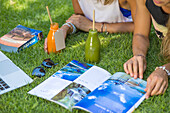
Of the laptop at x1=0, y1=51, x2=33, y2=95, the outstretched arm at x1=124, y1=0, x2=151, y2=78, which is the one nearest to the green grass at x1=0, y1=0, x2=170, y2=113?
the laptop at x1=0, y1=51, x2=33, y2=95

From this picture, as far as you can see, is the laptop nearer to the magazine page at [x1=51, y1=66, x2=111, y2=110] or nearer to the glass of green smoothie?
the magazine page at [x1=51, y1=66, x2=111, y2=110]

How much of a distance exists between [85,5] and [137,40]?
784 millimetres

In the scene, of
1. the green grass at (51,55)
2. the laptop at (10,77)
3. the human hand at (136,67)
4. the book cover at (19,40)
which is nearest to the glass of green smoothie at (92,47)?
the green grass at (51,55)

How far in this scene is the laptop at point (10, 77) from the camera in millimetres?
1470

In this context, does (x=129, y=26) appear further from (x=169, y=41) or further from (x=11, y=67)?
(x=11, y=67)

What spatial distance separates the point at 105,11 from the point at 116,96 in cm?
110

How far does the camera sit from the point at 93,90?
1.38 metres

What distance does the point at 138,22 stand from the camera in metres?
1.72

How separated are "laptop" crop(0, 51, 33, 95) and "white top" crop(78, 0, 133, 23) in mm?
947

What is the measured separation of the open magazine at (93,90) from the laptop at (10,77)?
0.44ft

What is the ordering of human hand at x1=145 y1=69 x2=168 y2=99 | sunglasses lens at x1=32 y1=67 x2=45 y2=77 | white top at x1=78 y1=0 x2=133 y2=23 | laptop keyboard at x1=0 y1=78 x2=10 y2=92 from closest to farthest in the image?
human hand at x1=145 y1=69 x2=168 y2=99, laptop keyboard at x1=0 y1=78 x2=10 y2=92, sunglasses lens at x1=32 y1=67 x2=45 y2=77, white top at x1=78 y1=0 x2=133 y2=23

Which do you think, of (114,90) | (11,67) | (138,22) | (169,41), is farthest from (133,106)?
(11,67)

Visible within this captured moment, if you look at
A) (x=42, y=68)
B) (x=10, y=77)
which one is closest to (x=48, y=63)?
(x=42, y=68)

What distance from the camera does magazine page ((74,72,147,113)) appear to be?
1.24 meters
